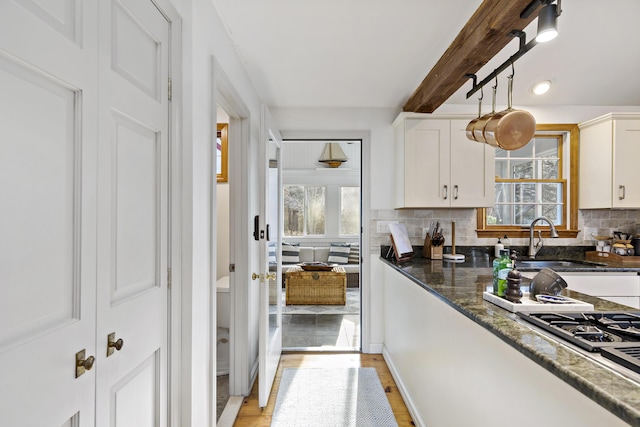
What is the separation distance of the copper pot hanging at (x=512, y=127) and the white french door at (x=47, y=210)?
69.0 inches

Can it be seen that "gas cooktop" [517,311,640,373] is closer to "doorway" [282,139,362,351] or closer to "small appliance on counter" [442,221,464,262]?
"small appliance on counter" [442,221,464,262]

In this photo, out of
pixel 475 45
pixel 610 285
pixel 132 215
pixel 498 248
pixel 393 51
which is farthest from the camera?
pixel 498 248

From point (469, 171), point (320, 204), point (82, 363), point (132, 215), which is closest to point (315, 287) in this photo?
point (320, 204)

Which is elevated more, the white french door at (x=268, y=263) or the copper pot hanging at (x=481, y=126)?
the copper pot hanging at (x=481, y=126)

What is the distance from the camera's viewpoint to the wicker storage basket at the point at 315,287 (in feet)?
16.0

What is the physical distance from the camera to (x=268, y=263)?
261 centimetres

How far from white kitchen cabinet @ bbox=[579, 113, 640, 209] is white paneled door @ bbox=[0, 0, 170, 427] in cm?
338

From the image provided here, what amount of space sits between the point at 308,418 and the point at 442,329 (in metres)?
1.14

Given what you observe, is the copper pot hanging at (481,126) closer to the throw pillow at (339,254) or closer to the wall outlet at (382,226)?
the wall outlet at (382,226)

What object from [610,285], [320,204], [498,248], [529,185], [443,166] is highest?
[443,166]

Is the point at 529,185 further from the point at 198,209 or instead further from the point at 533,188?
the point at 198,209

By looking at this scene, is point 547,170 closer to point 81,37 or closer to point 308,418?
point 308,418

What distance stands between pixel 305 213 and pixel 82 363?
6.28 metres

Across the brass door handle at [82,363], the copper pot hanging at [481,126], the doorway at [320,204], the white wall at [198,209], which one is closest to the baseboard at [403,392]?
the white wall at [198,209]
